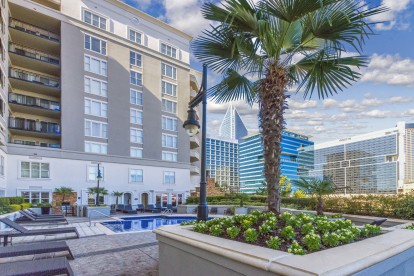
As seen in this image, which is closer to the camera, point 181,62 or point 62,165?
point 62,165

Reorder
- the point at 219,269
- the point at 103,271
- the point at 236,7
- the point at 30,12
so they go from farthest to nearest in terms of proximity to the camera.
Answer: the point at 30,12, the point at 103,271, the point at 236,7, the point at 219,269

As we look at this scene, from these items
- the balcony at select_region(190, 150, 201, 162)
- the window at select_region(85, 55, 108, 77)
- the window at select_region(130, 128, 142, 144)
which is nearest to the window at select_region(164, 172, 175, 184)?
the window at select_region(130, 128, 142, 144)

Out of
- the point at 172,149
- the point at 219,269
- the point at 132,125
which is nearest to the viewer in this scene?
the point at 219,269

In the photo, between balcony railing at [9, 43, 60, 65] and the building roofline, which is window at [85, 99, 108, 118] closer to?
balcony railing at [9, 43, 60, 65]

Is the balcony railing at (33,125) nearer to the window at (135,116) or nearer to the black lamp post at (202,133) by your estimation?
the window at (135,116)

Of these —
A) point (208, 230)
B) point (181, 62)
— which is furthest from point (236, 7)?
point (181, 62)

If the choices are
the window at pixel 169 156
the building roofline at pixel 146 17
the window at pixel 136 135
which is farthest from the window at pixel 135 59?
the window at pixel 169 156

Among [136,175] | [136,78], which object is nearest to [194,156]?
[136,175]

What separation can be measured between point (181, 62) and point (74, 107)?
15636 mm

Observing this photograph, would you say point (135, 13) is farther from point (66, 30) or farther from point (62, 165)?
point (62, 165)

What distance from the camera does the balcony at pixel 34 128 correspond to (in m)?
24.7

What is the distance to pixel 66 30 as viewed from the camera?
27.1 metres

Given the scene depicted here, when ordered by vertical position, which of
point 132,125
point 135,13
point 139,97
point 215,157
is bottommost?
point 215,157

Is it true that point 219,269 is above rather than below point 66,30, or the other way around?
below
